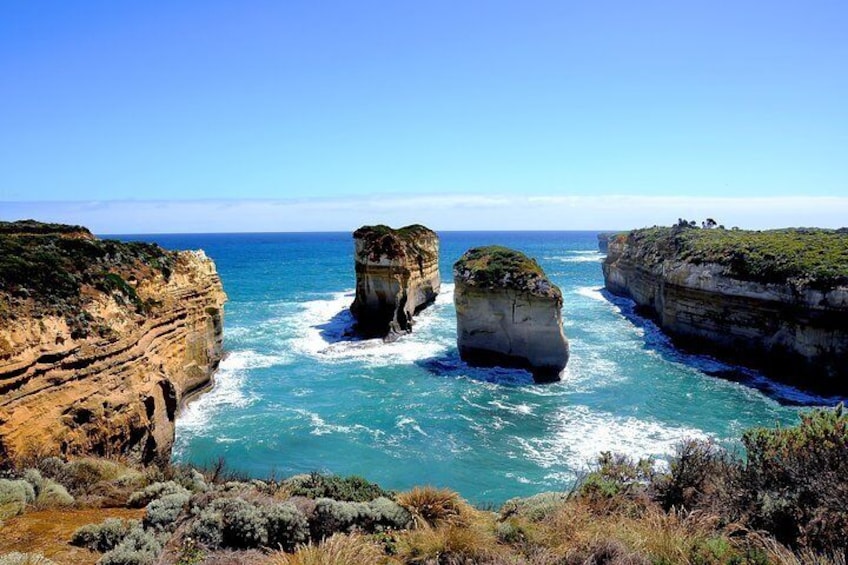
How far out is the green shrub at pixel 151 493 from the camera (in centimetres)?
841

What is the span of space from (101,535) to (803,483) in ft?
31.3

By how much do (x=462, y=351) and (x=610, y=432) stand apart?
385 inches

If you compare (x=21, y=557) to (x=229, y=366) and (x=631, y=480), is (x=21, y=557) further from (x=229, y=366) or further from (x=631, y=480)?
(x=229, y=366)

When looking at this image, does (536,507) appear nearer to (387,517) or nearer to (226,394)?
(387,517)

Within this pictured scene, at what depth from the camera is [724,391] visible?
2325 cm

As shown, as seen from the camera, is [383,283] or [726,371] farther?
[383,283]

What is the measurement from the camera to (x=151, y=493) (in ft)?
27.8

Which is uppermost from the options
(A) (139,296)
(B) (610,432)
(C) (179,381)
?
(A) (139,296)

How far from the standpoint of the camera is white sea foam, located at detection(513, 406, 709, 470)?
55.1ft

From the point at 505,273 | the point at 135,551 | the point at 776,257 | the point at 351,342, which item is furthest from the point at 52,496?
the point at 776,257

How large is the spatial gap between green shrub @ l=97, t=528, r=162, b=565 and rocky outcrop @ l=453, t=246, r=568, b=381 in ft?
64.2

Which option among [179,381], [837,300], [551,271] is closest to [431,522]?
[179,381]

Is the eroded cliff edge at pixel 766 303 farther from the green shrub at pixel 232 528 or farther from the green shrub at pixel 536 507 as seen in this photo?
the green shrub at pixel 232 528

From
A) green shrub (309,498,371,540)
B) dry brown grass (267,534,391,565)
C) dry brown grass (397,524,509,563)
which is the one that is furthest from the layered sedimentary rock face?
dry brown grass (397,524,509,563)
